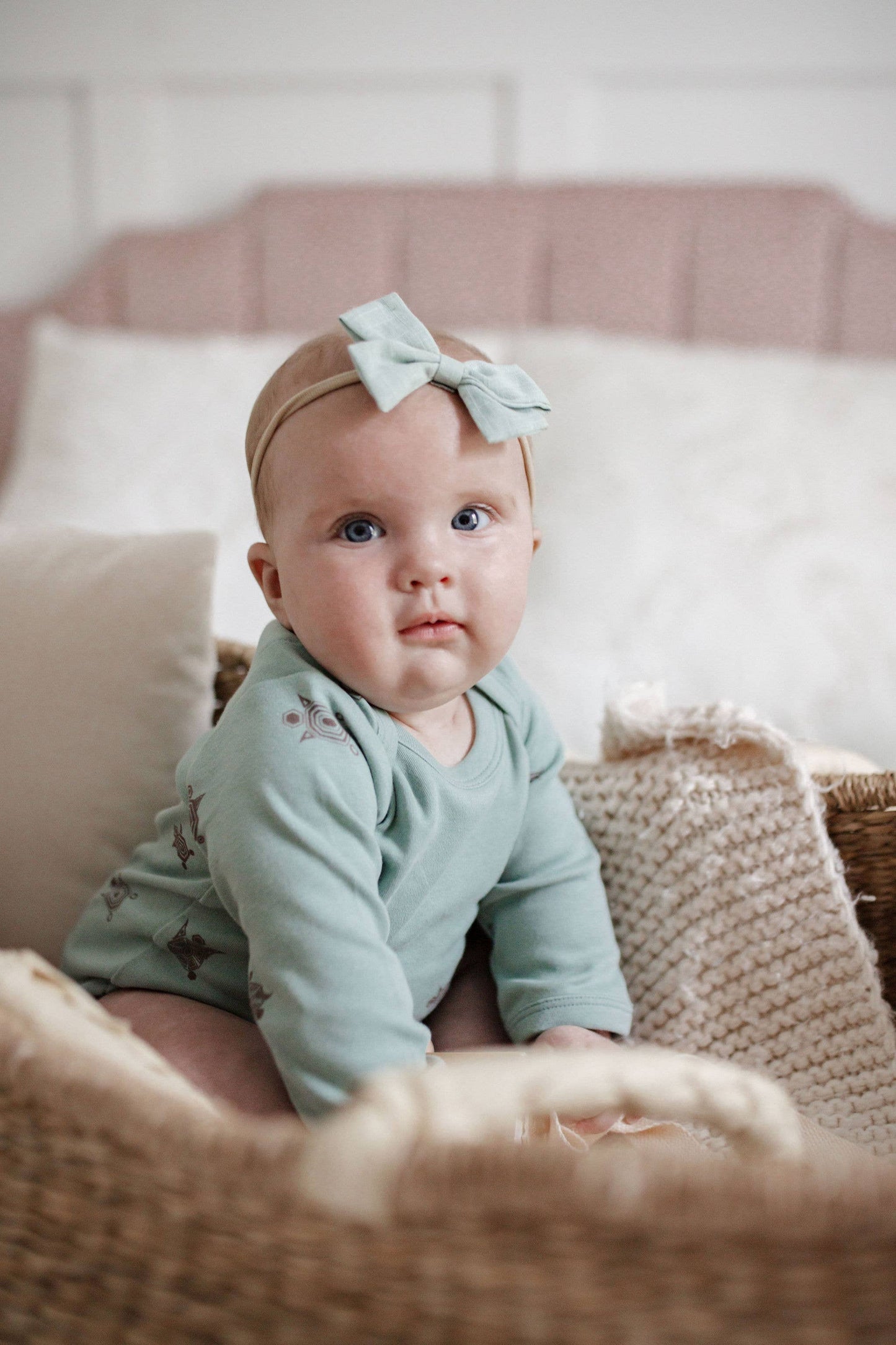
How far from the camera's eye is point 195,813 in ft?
2.36

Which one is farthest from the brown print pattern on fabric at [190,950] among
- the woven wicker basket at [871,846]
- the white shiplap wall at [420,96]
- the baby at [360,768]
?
the white shiplap wall at [420,96]

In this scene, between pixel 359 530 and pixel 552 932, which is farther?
pixel 552 932

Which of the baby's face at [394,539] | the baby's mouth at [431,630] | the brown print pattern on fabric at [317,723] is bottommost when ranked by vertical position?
the brown print pattern on fabric at [317,723]

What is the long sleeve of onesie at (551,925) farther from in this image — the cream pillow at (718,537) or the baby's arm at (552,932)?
the cream pillow at (718,537)

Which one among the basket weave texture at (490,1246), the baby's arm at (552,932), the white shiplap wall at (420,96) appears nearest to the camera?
the basket weave texture at (490,1246)

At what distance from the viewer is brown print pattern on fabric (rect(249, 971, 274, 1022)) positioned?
63cm

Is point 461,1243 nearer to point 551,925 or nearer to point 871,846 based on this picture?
point 551,925

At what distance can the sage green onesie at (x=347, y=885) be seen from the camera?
1.99ft

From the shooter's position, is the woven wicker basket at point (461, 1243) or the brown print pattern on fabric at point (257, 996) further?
the brown print pattern on fabric at point (257, 996)

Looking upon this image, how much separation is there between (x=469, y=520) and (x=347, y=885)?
24 cm

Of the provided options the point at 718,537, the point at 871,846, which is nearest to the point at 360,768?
the point at 871,846

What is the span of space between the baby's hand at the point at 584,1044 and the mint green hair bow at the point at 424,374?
419mm

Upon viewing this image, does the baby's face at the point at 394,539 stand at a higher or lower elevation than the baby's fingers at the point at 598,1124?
higher

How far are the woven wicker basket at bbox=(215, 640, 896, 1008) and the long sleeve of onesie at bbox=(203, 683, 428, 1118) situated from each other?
0.37 m
